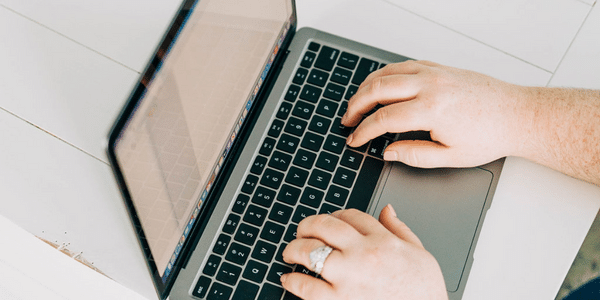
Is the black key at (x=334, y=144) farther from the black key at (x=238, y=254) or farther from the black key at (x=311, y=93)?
the black key at (x=238, y=254)

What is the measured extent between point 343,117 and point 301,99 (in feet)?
0.25

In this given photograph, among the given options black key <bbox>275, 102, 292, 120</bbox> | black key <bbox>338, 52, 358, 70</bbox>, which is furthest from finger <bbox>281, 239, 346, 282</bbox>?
black key <bbox>338, 52, 358, 70</bbox>

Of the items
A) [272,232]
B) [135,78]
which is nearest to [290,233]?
[272,232]

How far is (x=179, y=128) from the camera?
615 millimetres

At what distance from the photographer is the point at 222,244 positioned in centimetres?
71

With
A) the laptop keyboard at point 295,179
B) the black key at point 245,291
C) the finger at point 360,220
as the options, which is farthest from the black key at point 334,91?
the black key at point 245,291

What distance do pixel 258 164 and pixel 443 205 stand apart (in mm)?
279

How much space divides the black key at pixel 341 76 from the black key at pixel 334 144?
100 mm

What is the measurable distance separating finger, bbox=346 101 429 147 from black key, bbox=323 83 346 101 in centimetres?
9

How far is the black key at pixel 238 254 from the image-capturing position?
70cm

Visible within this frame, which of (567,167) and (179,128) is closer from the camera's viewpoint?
(179,128)

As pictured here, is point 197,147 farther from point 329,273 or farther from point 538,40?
point 538,40

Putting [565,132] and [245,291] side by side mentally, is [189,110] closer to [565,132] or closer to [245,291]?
[245,291]

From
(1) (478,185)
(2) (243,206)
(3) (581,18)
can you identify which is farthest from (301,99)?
(3) (581,18)
